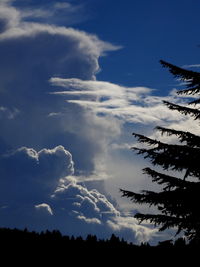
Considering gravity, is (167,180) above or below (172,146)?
below

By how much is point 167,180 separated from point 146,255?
669cm

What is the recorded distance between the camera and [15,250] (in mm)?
7207

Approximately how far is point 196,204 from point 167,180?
64.8 inches

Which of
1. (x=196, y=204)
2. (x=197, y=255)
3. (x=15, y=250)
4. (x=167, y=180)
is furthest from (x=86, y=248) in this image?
(x=167, y=180)

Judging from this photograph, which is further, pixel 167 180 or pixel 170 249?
pixel 167 180

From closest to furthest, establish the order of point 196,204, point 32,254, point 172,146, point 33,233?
point 32,254 → point 33,233 → point 196,204 → point 172,146

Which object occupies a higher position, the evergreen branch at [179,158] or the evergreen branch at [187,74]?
the evergreen branch at [187,74]

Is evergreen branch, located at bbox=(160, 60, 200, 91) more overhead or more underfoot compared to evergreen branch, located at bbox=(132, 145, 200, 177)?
more overhead

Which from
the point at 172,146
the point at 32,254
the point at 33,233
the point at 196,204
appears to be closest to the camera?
the point at 32,254

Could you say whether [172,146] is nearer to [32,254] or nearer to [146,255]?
[146,255]

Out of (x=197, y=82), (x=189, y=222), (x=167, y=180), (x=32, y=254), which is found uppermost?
(x=197, y=82)

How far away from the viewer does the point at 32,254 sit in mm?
7094

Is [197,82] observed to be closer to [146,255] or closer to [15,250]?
[146,255]

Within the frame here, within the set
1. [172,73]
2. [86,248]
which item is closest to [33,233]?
[86,248]
